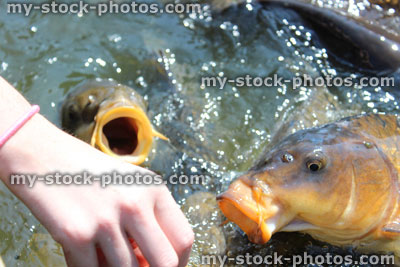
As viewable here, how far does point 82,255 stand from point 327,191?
91 centimetres

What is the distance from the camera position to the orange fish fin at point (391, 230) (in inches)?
70.1

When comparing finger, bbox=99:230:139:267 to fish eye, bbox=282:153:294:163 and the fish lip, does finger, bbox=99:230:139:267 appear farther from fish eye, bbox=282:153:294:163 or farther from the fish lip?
fish eye, bbox=282:153:294:163

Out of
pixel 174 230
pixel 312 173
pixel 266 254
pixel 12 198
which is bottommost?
pixel 12 198

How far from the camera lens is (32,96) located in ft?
9.42

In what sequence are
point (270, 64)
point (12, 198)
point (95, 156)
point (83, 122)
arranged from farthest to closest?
point (270, 64) → point (83, 122) → point (12, 198) → point (95, 156)

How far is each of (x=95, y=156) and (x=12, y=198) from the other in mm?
1134

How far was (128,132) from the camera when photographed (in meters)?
2.54

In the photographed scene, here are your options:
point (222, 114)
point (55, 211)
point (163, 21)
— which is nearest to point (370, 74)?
point (222, 114)

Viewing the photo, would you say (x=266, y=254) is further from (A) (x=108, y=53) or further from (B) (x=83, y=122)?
(A) (x=108, y=53)

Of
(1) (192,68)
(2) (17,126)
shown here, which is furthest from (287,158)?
(1) (192,68)

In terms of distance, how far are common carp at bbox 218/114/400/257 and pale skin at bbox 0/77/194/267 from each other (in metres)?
0.45

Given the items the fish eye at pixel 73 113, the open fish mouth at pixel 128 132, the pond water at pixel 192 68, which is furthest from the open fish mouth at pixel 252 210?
the fish eye at pixel 73 113

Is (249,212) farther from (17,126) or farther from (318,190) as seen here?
(17,126)

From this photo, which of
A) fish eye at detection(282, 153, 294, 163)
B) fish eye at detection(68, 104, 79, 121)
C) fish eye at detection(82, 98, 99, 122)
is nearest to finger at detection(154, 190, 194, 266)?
fish eye at detection(282, 153, 294, 163)
